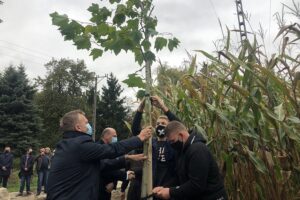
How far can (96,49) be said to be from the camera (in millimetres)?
3479

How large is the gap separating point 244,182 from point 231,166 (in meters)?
0.21

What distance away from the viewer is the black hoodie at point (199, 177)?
326 cm

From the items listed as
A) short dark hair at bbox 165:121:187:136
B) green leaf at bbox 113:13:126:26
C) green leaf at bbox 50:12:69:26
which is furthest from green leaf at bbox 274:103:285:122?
green leaf at bbox 50:12:69:26

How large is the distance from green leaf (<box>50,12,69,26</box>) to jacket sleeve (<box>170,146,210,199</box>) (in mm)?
1547

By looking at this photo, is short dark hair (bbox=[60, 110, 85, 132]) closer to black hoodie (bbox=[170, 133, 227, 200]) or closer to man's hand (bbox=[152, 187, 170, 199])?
man's hand (bbox=[152, 187, 170, 199])

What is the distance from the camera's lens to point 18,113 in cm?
2966

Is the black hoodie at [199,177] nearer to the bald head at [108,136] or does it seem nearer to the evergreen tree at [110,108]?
the bald head at [108,136]

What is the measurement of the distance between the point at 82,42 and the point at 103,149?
0.95 meters

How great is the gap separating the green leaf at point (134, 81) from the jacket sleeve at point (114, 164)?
0.96 meters

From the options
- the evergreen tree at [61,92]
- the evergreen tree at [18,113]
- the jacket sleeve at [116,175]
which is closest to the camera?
the jacket sleeve at [116,175]

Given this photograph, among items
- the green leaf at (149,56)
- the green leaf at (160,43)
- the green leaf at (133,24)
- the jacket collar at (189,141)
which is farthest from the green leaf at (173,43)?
the jacket collar at (189,141)

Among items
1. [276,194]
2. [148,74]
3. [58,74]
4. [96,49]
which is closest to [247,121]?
[276,194]

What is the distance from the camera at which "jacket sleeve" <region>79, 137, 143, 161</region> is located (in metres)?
3.32

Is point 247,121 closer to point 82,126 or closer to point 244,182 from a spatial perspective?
point 244,182
